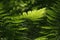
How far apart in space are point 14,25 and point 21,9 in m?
0.13

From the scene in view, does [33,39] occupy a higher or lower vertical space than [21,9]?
lower

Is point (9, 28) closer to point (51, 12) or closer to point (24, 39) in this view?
point (24, 39)

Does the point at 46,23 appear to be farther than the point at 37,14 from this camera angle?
Yes

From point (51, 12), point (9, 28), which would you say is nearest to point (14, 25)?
point (9, 28)

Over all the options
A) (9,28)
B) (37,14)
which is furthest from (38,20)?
(9,28)

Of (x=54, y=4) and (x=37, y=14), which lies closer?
(x=37, y=14)

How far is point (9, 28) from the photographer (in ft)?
4.74

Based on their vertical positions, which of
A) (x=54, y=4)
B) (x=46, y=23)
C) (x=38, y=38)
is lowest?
(x=38, y=38)

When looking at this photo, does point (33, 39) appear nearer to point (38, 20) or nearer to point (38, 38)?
point (38, 38)

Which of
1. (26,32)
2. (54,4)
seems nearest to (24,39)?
(26,32)

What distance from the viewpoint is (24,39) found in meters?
1.46

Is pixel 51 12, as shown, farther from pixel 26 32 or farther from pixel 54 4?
pixel 26 32

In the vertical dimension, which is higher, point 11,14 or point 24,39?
point 11,14

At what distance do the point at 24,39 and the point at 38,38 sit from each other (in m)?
0.10
